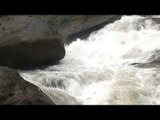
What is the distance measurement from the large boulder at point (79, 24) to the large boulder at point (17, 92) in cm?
866

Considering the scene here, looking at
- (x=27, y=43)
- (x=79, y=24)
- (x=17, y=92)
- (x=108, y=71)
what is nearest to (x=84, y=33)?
(x=79, y=24)

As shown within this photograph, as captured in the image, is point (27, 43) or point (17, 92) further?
point (27, 43)

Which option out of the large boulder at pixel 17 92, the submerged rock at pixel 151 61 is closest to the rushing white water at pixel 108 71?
the submerged rock at pixel 151 61

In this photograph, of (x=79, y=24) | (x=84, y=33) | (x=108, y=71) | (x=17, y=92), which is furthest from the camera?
(x=79, y=24)

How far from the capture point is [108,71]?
1022 cm

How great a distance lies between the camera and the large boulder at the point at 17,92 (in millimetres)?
6039

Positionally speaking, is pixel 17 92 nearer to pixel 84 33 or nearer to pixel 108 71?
pixel 108 71

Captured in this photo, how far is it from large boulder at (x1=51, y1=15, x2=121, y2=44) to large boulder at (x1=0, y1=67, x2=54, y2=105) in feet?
28.4

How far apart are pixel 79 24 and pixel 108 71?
599 cm

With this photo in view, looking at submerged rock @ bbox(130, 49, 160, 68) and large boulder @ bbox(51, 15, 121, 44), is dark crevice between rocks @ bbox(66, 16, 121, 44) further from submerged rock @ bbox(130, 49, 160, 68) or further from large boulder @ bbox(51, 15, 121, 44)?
submerged rock @ bbox(130, 49, 160, 68)

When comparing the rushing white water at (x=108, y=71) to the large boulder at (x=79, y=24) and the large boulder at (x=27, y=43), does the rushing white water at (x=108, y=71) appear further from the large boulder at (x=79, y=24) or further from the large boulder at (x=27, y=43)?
the large boulder at (x=79, y=24)

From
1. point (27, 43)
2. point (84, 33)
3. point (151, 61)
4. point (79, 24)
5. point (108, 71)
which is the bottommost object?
point (108, 71)
